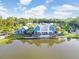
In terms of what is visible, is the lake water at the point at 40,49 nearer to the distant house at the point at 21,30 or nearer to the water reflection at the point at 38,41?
the water reflection at the point at 38,41

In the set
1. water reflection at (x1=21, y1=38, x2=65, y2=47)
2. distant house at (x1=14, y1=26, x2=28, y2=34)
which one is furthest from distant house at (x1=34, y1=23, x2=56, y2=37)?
distant house at (x1=14, y1=26, x2=28, y2=34)

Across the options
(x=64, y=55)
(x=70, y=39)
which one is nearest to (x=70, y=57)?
(x=64, y=55)

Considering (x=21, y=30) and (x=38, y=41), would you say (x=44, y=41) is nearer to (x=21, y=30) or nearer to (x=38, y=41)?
(x=38, y=41)

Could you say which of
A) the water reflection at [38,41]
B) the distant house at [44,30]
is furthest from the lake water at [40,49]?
the distant house at [44,30]

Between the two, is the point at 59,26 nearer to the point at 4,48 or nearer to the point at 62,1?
the point at 62,1

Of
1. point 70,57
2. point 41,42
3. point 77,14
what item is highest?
point 77,14

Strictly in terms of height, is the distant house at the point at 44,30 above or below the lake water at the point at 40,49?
above

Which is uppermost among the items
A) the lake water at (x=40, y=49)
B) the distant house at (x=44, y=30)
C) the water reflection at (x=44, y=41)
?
the distant house at (x=44, y=30)

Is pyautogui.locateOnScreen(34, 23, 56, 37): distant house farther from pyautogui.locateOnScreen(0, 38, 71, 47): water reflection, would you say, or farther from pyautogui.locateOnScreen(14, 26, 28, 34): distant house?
pyautogui.locateOnScreen(14, 26, 28, 34): distant house
